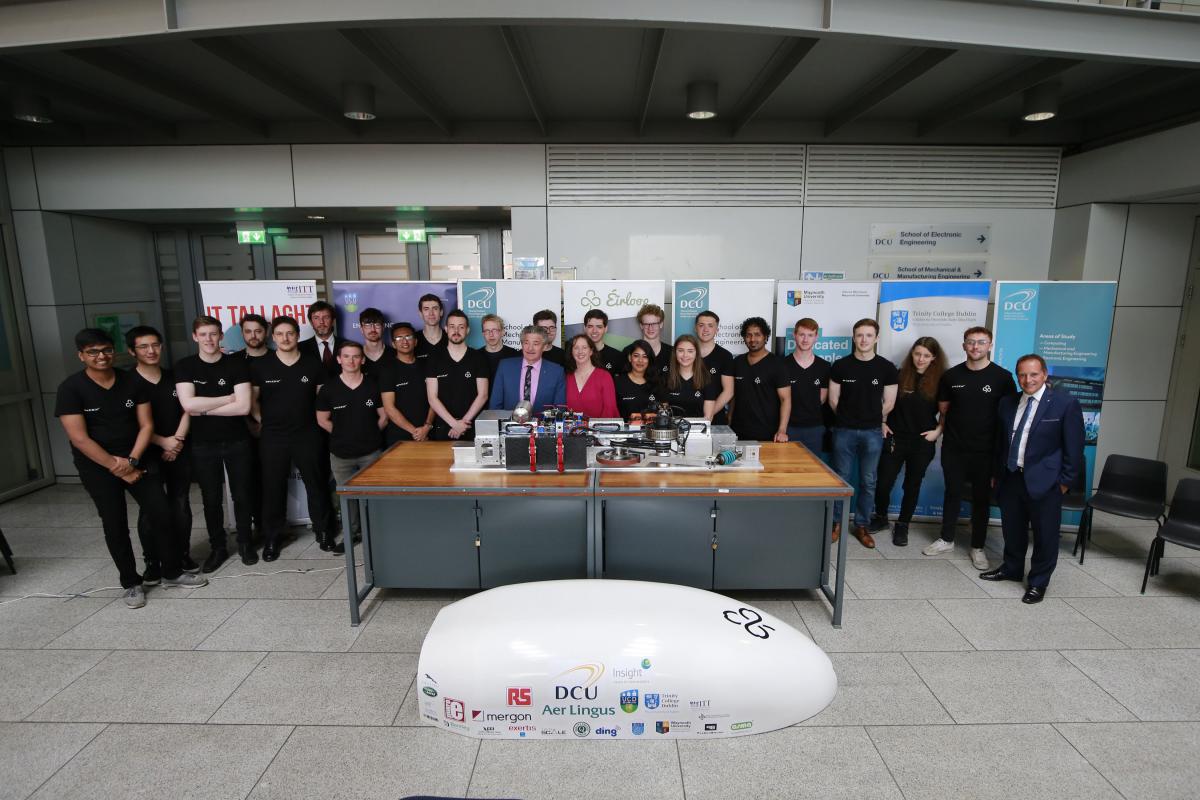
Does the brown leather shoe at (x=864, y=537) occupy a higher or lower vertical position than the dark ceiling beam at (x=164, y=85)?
lower

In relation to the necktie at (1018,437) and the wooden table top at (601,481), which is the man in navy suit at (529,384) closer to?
the wooden table top at (601,481)

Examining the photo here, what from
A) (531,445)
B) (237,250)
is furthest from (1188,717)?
(237,250)

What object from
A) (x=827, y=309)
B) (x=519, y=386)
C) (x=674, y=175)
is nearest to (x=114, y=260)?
(x=519, y=386)

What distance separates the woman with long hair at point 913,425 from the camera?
15.2 ft

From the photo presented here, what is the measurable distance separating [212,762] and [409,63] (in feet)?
14.1

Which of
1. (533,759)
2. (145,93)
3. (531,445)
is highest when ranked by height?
(145,93)

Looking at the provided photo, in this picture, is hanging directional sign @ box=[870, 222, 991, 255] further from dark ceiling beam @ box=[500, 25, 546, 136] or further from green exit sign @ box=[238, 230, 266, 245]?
green exit sign @ box=[238, 230, 266, 245]

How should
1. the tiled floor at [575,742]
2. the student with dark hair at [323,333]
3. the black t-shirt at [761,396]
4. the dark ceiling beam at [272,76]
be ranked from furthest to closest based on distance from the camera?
the student with dark hair at [323,333]
the black t-shirt at [761,396]
the dark ceiling beam at [272,76]
the tiled floor at [575,742]

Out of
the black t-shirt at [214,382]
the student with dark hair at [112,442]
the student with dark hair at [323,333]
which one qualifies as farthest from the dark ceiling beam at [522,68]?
the student with dark hair at [112,442]

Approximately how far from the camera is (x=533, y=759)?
2.57m

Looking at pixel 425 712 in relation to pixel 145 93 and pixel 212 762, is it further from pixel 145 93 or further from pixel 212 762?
pixel 145 93

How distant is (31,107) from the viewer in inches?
186

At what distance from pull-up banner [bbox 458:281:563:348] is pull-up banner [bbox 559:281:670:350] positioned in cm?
15

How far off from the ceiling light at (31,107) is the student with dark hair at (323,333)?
255 centimetres
